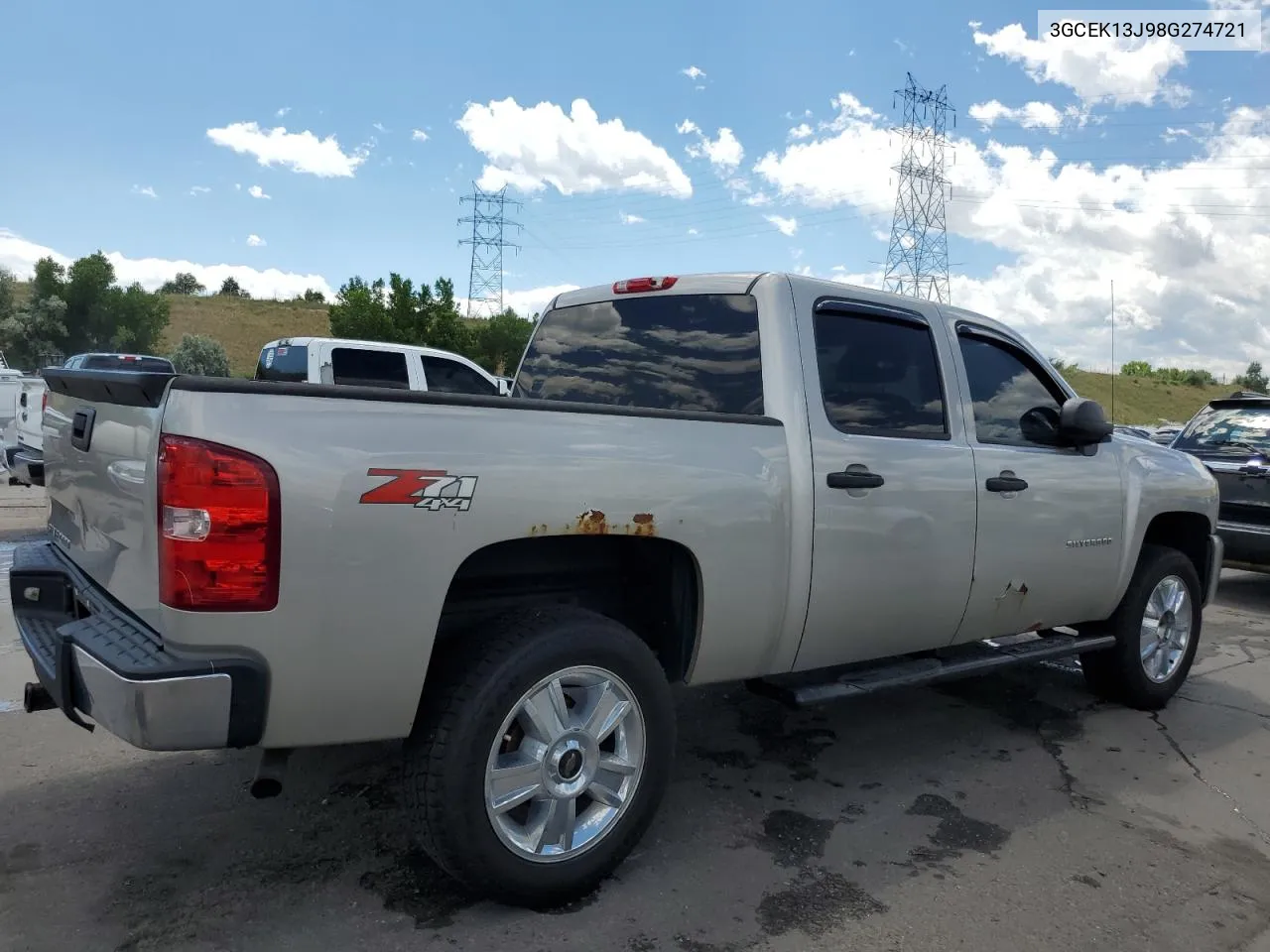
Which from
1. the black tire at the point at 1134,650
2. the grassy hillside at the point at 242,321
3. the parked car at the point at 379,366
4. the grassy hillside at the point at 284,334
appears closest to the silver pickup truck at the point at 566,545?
the black tire at the point at 1134,650

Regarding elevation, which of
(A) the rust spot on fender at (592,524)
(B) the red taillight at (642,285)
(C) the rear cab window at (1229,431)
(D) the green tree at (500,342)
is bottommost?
(A) the rust spot on fender at (592,524)

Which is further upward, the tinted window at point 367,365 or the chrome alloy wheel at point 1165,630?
the tinted window at point 367,365

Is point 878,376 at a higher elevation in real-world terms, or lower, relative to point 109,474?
higher

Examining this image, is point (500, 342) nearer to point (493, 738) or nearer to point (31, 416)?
point (31, 416)

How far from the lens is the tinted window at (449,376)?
39.6 ft

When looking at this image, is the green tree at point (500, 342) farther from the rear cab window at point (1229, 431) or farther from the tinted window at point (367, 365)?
the rear cab window at point (1229, 431)

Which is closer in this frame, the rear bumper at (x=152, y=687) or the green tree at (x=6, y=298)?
the rear bumper at (x=152, y=687)

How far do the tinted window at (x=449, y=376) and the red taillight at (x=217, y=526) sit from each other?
9.65 metres

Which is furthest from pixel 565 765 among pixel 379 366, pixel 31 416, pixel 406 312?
pixel 406 312

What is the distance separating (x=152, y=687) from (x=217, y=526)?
413mm

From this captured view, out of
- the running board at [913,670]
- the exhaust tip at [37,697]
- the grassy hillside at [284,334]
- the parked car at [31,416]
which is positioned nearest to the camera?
the exhaust tip at [37,697]

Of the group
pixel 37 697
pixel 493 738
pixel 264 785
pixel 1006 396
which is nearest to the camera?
pixel 264 785

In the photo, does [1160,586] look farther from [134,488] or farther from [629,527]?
[134,488]

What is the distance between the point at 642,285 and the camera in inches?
163
